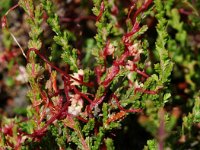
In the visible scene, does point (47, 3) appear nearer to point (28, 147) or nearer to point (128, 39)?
point (128, 39)

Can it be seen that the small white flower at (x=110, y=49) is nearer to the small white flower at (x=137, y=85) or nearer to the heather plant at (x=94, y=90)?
the heather plant at (x=94, y=90)

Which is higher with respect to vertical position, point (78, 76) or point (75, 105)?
point (78, 76)

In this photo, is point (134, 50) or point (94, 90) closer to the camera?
point (134, 50)

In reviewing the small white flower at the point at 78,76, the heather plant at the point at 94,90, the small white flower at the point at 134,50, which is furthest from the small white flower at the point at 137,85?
the small white flower at the point at 78,76

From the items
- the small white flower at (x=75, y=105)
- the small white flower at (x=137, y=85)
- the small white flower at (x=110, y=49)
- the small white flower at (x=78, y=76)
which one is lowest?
the small white flower at (x=75, y=105)

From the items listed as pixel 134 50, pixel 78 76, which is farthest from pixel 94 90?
pixel 134 50

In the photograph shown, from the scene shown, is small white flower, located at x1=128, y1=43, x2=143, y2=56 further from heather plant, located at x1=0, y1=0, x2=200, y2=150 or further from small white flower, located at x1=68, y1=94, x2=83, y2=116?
small white flower, located at x1=68, y1=94, x2=83, y2=116

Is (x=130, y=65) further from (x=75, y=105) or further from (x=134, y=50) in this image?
(x=75, y=105)

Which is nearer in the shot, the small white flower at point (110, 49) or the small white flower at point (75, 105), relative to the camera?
the small white flower at point (75, 105)

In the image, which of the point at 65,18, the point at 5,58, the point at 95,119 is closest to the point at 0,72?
the point at 5,58
